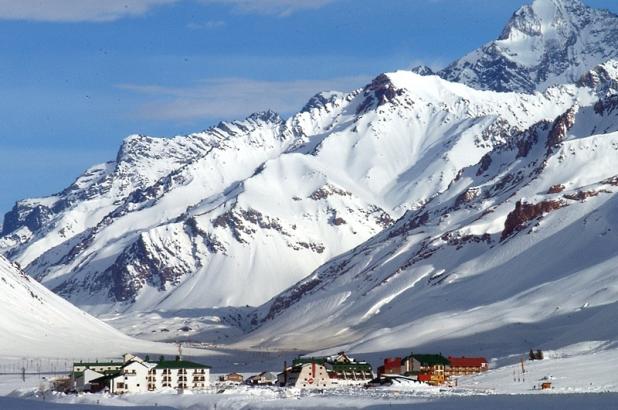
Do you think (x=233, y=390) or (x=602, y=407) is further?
(x=233, y=390)

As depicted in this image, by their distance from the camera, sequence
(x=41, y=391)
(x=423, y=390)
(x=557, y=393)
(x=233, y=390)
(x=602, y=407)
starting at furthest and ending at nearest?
(x=41, y=391), (x=233, y=390), (x=423, y=390), (x=557, y=393), (x=602, y=407)

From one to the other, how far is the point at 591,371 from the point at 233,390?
43.7 m

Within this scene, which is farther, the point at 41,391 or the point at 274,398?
the point at 41,391

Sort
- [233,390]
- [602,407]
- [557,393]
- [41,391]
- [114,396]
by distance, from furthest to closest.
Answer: [41,391], [114,396], [233,390], [557,393], [602,407]

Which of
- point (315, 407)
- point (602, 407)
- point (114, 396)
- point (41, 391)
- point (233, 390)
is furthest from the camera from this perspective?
point (41, 391)

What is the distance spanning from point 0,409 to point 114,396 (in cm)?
6224

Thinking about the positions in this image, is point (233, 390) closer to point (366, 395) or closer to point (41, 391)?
point (366, 395)

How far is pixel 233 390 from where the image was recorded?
172m

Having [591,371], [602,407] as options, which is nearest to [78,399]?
[591,371]

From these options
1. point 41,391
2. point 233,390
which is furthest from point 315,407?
point 41,391

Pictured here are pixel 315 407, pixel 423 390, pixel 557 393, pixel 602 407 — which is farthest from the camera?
pixel 423 390

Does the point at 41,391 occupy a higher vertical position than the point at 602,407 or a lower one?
higher

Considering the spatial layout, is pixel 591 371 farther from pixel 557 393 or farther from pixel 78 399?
pixel 78 399

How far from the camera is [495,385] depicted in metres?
178
